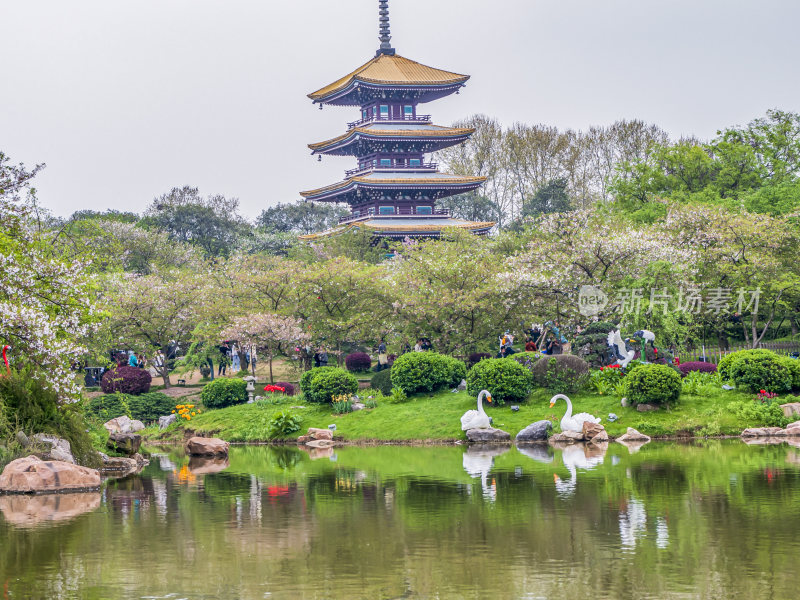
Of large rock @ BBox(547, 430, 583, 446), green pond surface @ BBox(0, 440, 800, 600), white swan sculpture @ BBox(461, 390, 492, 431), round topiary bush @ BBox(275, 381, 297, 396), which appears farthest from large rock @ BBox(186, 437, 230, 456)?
round topiary bush @ BBox(275, 381, 297, 396)

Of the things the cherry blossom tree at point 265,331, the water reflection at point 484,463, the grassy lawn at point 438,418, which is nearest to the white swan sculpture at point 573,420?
the grassy lawn at point 438,418

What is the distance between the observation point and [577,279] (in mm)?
35219

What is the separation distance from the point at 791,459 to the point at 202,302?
28.7 metres

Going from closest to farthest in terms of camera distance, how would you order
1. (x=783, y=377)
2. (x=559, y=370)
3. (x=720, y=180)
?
(x=783, y=377) < (x=559, y=370) < (x=720, y=180)

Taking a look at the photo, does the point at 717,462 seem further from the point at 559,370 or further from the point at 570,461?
the point at 559,370

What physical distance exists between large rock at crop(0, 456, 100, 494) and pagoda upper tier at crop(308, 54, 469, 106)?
43.5 m

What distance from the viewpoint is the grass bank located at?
2692 centimetres

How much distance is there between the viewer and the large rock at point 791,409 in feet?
86.6

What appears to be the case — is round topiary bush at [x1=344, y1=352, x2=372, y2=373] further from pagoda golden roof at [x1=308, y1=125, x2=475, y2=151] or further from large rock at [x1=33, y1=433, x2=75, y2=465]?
large rock at [x1=33, y1=433, x2=75, y2=465]

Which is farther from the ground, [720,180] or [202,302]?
[720,180]

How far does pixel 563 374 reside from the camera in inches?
1185

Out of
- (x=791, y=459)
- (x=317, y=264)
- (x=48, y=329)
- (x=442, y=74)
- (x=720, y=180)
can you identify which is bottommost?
(x=791, y=459)

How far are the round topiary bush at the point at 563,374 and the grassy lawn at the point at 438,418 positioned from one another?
1.09 feet

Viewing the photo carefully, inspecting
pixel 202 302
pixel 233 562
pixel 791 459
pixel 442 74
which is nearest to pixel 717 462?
pixel 791 459
